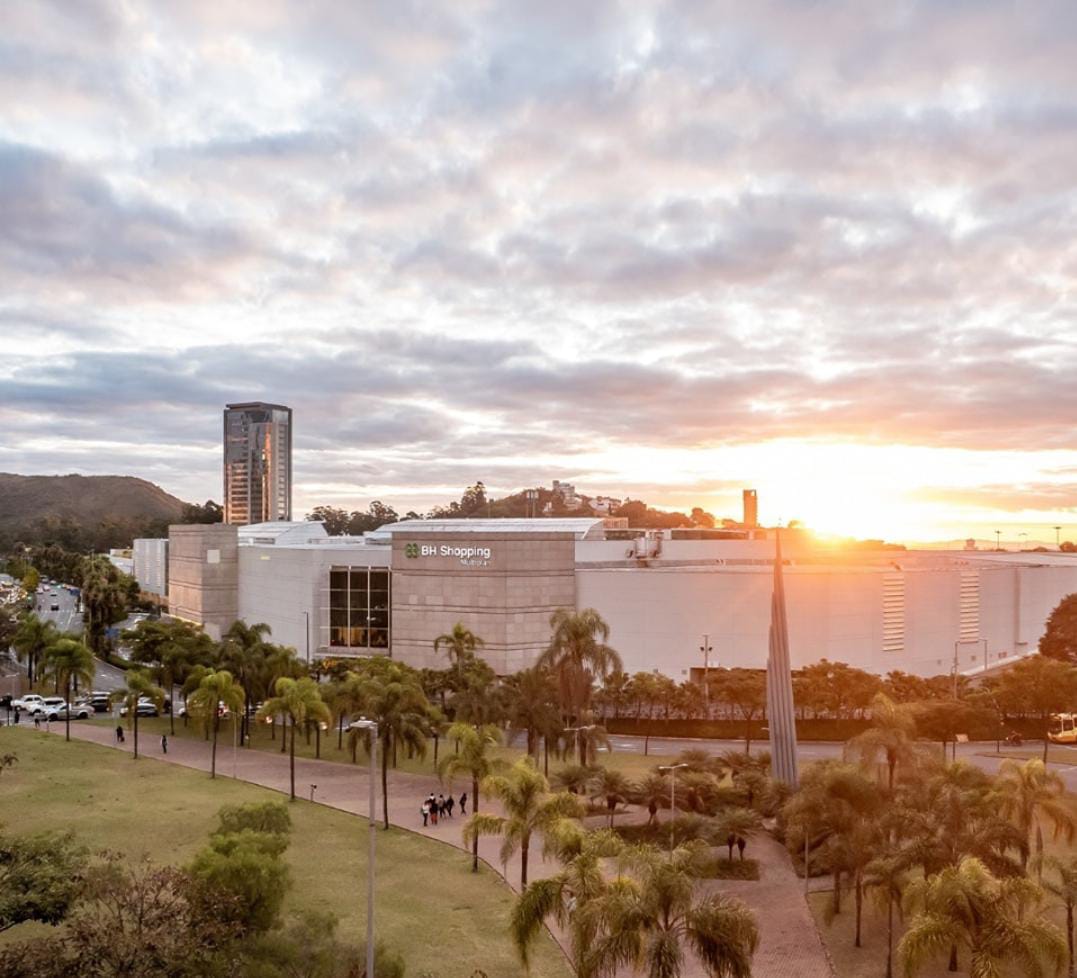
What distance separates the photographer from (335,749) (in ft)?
203

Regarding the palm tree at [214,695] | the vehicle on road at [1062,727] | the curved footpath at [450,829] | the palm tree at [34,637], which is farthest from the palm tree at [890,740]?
the palm tree at [34,637]

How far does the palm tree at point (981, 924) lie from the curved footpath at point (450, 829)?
6062mm

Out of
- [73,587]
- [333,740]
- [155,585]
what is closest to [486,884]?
[333,740]

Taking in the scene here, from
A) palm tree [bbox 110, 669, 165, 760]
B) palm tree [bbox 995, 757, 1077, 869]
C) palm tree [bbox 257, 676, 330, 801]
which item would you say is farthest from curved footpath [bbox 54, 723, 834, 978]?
palm tree [bbox 995, 757, 1077, 869]

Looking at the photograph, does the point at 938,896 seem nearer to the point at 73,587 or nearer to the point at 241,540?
the point at 241,540

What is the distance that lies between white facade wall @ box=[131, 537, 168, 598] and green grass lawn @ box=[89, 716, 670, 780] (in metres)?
80.8

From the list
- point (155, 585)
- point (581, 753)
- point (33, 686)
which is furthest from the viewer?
point (155, 585)

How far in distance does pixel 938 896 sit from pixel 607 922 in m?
9.35

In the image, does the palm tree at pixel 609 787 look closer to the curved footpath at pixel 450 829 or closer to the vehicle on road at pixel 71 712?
the curved footpath at pixel 450 829

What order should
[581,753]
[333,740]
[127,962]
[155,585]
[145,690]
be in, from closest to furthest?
[127,962]
[581,753]
[145,690]
[333,740]
[155,585]

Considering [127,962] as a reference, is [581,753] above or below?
below

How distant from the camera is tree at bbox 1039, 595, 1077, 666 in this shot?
325 feet

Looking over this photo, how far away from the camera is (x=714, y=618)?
3398 inches

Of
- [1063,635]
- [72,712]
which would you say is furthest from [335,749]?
[1063,635]
